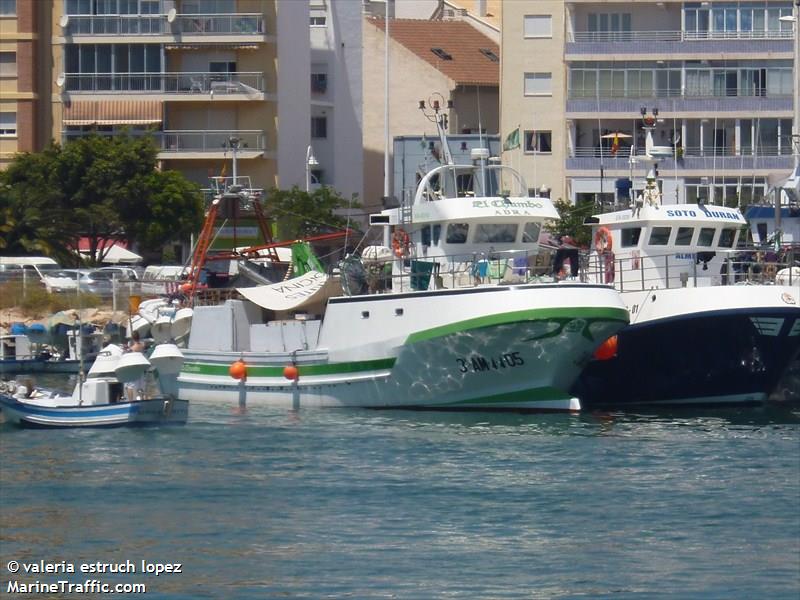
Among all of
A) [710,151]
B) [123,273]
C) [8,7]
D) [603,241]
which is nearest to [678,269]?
[603,241]

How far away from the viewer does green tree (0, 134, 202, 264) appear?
5762 cm

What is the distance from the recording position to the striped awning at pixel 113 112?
211 feet

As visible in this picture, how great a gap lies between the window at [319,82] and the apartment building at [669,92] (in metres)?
11.2

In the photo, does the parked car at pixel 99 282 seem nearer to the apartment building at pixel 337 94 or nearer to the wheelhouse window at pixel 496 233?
the apartment building at pixel 337 94

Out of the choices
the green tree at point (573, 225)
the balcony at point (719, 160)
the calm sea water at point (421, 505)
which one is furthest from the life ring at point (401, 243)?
the balcony at point (719, 160)

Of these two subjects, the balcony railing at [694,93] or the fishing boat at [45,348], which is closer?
the fishing boat at [45,348]

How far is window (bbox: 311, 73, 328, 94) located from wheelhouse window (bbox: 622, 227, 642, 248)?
37.3 meters

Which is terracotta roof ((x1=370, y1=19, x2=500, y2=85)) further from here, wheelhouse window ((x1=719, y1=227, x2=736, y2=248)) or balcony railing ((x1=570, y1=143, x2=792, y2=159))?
wheelhouse window ((x1=719, y1=227, x2=736, y2=248))

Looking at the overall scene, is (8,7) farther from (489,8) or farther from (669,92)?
(489,8)

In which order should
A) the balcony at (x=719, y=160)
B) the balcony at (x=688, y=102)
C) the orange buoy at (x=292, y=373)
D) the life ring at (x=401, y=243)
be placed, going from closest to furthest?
the orange buoy at (x=292, y=373) < the life ring at (x=401, y=243) < the balcony at (x=719, y=160) < the balcony at (x=688, y=102)

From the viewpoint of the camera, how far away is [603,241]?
35.2 meters

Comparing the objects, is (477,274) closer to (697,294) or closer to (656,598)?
(697,294)

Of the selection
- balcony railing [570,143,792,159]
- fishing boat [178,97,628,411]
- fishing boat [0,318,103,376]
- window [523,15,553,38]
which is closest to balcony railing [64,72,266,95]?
window [523,15,553,38]

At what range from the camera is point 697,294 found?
31438 millimetres
